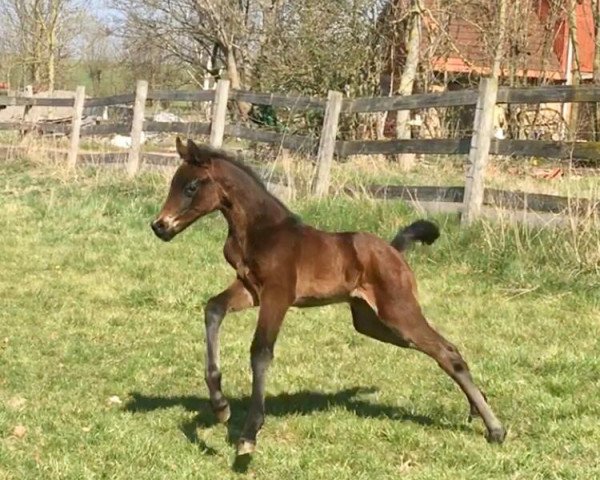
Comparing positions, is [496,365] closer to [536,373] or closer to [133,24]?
[536,373]

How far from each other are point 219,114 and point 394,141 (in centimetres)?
367

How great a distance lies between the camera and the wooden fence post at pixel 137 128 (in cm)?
1527

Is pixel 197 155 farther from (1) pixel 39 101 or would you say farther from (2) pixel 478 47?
(2) pixel 478 47

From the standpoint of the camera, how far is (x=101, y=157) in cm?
1669

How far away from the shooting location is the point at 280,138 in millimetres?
12461

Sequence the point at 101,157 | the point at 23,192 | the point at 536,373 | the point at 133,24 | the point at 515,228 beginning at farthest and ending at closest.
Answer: the point at 133,24, the point at 101,157, the point at 23,192, the point at 515,228, the point at 536,373

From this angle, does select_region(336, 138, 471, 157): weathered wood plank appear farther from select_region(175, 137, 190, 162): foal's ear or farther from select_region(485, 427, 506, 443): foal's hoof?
select_region(175, 137, 190, 162): foal's ear

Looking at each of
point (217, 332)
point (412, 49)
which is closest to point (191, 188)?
point (217, 332)

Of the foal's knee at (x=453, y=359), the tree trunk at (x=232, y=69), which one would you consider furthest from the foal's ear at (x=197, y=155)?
the tree trunk at (x=232, y=69)

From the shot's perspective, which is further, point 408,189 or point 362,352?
point 408,189

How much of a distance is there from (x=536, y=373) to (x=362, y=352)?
46.5 inches

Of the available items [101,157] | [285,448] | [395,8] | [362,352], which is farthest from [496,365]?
[395,8]

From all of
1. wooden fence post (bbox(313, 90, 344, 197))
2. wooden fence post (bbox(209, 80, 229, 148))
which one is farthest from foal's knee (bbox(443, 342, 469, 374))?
wooden fence post (bbox(209, 80, 229, 148))

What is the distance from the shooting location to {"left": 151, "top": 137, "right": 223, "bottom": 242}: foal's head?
4.34m
